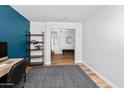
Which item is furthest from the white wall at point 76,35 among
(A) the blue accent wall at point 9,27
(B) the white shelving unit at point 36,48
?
(A) the blue accent wall at point 9,27

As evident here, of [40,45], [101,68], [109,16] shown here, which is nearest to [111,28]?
[109,16]

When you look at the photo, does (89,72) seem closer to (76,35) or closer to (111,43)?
(111,43)

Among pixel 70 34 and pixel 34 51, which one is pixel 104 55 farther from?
pixel 70 34

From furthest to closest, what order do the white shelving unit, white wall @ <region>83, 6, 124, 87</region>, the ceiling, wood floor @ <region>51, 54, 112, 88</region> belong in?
the white shelving unit < the ceiling < wood floor @ <region>51, 54, 112, 88</region> < white wall @ <region>83, 6, 124, 87</region>

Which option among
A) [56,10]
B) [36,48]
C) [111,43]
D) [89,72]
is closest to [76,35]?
[36,48]

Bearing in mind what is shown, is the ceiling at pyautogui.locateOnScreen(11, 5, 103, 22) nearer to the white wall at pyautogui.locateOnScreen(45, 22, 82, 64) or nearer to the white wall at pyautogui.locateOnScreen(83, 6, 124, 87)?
the white wall at pyautogui.locateOnScreen(83, 6, 124, 87)

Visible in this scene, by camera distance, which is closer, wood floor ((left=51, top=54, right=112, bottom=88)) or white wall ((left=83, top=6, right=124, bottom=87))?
white wall ((left=83, top=6, right=124, bottom=87))

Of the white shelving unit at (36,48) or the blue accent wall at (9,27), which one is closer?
the blue accent wall at (9,27)

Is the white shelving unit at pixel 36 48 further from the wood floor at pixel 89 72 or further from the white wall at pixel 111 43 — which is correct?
the white wall at pixel 111 43

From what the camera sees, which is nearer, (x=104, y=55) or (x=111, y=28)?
(x=111, y=28)

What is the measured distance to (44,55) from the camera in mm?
6441

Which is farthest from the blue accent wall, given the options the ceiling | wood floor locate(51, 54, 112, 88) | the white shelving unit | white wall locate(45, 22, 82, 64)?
wood floor locate(51, 54, 112, 88)

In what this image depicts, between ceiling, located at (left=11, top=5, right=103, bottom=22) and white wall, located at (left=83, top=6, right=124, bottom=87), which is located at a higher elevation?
ceiling, located at (left=11, top=5, right=103, bottom=22)

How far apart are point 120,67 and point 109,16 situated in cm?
136
